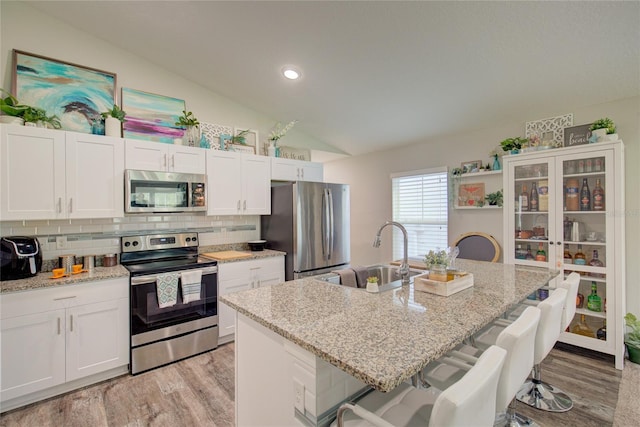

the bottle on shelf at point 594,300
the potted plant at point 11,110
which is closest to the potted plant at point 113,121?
the potted plant at point 11,110

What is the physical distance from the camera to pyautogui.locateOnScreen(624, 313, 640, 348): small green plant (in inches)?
104

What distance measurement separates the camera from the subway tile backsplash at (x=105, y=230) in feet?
8.58

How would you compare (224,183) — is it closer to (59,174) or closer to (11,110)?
(59,174)

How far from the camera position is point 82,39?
2885mm

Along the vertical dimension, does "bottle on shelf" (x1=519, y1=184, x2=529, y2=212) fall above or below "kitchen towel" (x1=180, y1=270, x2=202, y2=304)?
above

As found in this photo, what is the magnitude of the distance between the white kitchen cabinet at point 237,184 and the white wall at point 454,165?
1.89 m

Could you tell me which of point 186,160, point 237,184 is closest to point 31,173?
point 186,160

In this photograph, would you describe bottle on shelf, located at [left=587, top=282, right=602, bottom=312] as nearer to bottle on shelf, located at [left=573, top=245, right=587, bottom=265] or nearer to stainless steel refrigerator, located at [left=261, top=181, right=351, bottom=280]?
bottle on shelf, located at [left=573, top=245, right=587, bottom=265]

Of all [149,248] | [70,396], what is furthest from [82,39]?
[70,396]

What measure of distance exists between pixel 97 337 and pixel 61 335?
23 centimetres

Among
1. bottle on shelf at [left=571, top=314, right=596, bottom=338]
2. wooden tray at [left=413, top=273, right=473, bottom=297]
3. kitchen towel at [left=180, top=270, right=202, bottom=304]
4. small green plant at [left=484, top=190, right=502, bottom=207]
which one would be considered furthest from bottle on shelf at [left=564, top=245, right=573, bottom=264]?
kitchen towel at [left=180, top=270, right=202, bottom=304]

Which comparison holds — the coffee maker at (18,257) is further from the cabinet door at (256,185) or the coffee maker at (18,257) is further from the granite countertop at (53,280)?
the cabinet door at (256,185)

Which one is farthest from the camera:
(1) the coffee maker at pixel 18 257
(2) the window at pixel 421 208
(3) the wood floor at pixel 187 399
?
(2) the window at pixel 421 208

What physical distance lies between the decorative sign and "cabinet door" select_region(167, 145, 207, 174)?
3.68 m
